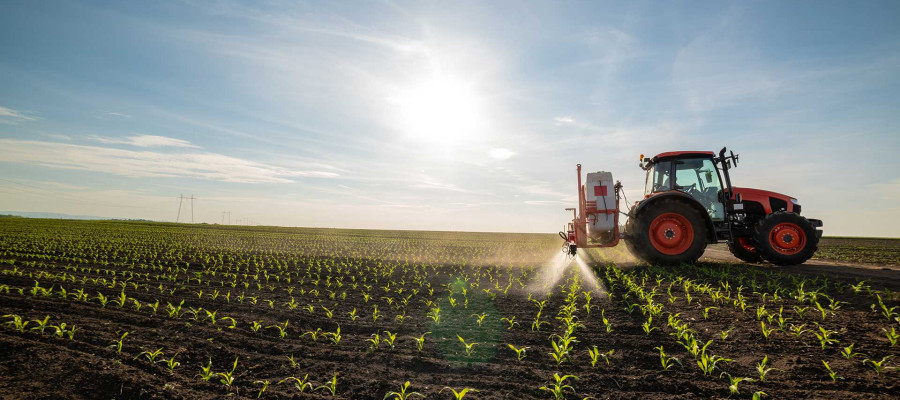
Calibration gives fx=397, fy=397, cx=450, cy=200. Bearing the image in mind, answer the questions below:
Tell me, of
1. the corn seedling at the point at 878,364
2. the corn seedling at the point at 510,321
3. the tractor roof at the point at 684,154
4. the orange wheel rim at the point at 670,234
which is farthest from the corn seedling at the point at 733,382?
the tractor roof at the point at 684,154

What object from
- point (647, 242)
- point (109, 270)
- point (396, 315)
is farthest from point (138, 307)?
point (647, 242)

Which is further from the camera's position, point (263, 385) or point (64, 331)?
point (64, 331)

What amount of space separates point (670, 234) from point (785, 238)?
2.75 meters

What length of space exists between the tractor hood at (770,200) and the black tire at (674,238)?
7.00 ft

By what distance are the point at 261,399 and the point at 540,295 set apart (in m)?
6.07

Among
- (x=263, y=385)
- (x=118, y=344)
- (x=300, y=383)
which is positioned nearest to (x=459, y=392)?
(x=300, y=383)

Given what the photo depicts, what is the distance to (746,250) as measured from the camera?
12.3m

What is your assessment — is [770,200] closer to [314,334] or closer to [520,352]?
[520,352]

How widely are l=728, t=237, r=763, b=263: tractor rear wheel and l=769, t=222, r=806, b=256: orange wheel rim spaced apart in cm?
208

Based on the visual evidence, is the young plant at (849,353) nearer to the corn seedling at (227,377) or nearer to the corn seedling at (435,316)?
the corn seedling at (435,316)

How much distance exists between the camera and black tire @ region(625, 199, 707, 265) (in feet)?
34.1

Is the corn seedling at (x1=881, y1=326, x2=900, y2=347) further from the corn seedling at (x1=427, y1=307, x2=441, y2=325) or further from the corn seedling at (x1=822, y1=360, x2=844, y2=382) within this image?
the corn seedling at (x1=427, y1=307, x2=441, y2=325)

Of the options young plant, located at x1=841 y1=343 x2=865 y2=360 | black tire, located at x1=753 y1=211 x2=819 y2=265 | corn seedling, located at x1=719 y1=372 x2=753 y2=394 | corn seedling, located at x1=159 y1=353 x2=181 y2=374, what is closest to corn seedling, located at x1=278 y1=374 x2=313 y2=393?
corn seedling, located at x1=159 y1=353 x2=181 y2=374

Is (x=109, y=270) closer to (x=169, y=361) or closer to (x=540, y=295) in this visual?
(x=169, y=361)
